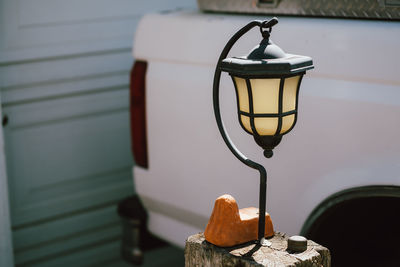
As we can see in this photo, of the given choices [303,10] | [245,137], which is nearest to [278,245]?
[245,137]

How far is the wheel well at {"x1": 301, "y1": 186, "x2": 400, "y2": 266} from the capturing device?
2238mm

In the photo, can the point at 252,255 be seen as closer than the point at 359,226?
Yes

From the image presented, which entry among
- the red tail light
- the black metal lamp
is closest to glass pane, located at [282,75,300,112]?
the black metal lamp

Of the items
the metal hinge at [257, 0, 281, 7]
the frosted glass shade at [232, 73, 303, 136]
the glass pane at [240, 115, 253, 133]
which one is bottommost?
the glass pane at [240, 115, 253, 133]

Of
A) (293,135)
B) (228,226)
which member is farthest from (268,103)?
(293,135)

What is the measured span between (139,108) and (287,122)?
1279mm

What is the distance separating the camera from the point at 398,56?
2068 mm

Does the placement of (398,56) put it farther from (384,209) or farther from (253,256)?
(253,256)

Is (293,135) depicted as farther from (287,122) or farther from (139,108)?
(139,108)

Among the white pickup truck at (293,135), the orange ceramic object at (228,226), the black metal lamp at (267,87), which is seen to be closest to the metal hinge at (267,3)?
the white pickup truck at (293,135)

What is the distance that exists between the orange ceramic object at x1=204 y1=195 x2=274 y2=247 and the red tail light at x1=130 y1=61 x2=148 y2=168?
45.4 inches

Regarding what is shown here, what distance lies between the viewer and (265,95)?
176 cm

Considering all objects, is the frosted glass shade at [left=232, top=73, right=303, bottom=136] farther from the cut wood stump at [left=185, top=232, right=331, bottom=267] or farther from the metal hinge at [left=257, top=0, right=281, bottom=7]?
the metal hinge at [left=257, top=0, right=281, bottom=7]

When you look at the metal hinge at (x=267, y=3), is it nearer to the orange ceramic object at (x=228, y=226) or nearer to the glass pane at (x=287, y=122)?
the glass pane at (x=287, y=122)
